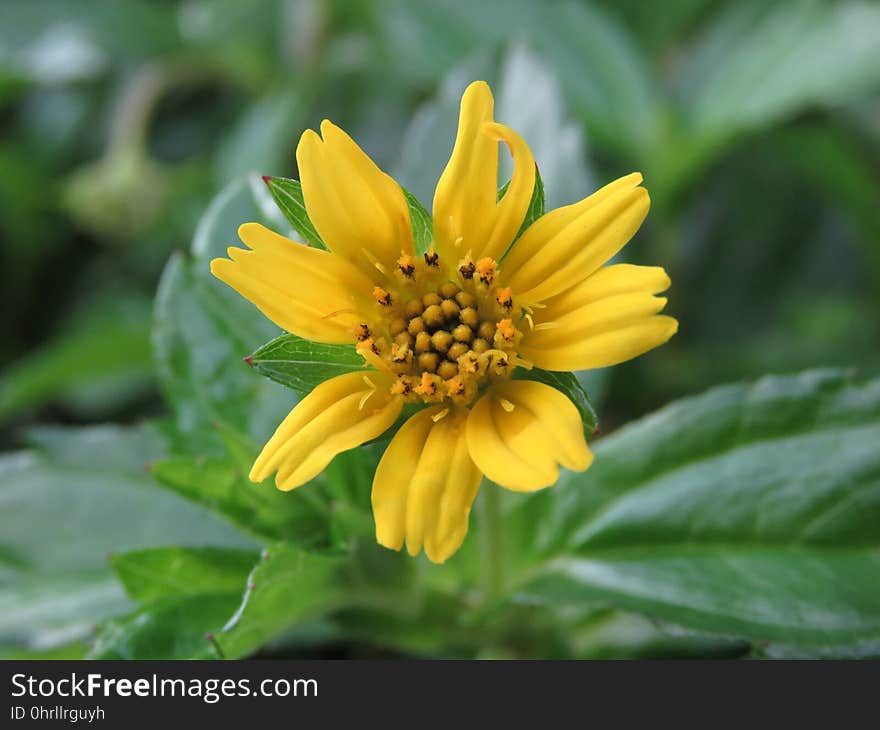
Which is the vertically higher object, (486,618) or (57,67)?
(57,67)

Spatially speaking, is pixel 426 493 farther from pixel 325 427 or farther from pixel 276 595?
pixel 276 595

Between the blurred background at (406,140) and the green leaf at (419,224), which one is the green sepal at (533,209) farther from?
the blurred background at (406,140)

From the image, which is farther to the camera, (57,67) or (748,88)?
(57,67)

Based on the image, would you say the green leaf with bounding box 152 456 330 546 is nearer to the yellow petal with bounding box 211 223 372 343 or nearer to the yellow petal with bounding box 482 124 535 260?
the yellow petal with bounding box 211 223 372 343

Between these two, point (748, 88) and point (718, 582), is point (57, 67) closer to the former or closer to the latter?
point (748, 88)

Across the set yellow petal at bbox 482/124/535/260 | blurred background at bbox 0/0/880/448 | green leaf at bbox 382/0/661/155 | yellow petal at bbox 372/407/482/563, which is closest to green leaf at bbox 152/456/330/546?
yellow petal at bbox 372/407/482/563

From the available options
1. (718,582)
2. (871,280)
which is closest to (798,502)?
(718,582)
